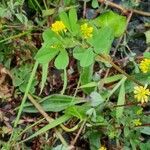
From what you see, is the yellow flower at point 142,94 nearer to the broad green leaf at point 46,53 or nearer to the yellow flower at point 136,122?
the yellow flower at point 136,122

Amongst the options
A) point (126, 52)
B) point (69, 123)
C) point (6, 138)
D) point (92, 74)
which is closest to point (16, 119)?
point (6, 138)

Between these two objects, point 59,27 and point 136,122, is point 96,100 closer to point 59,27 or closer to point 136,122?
point 136,122

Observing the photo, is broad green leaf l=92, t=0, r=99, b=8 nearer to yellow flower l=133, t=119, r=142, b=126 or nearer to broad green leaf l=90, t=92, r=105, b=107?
broad green leaf l=90, t=92, r=105, b=107

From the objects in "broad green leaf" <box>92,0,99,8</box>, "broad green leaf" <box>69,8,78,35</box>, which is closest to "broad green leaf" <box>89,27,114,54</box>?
"broad green leaf" <box>69,8,78,35</box>

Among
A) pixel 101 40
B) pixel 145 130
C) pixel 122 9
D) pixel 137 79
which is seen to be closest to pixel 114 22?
pixel 122 9

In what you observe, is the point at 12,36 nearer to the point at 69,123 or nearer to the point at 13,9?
the point at 13,9
